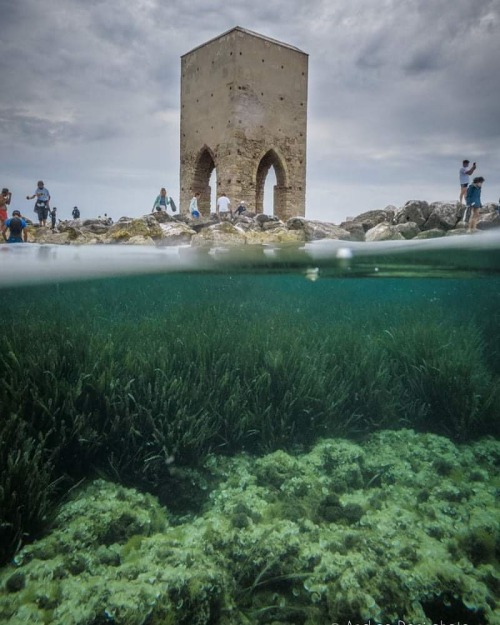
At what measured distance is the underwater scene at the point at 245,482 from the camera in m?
2.82

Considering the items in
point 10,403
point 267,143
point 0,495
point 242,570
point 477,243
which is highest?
point 267,143

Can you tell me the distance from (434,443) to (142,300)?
15.3 meters

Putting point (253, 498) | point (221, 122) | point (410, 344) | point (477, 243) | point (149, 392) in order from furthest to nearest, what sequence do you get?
1. point (221, 122)
2. point (477, 243)
3. point (410, 344)
4. point (149, 392)
5. point (253, 498)

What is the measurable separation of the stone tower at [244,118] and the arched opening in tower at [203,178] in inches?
2.2

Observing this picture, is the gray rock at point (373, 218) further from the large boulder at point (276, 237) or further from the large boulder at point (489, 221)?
the large boulder at point (489, 221)

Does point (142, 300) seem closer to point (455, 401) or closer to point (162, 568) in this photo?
point (455, 401)

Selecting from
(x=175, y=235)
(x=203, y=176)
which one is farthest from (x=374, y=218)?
(x=203, y=176)

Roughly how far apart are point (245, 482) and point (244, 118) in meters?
21.2

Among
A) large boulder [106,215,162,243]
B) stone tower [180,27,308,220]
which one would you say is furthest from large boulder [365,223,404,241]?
stone tower [180,27,308,220]

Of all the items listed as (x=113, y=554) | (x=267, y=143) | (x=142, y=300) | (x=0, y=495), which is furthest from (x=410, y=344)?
(x=267, y=143)

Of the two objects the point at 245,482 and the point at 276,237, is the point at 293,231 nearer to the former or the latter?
the point at 276,237

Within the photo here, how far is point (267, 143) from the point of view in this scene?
22859 millimetres

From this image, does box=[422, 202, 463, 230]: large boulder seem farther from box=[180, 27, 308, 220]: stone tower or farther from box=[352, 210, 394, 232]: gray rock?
box=[180, 27, 308, 220]: stone tower

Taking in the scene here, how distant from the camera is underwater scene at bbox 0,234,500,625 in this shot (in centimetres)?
282
